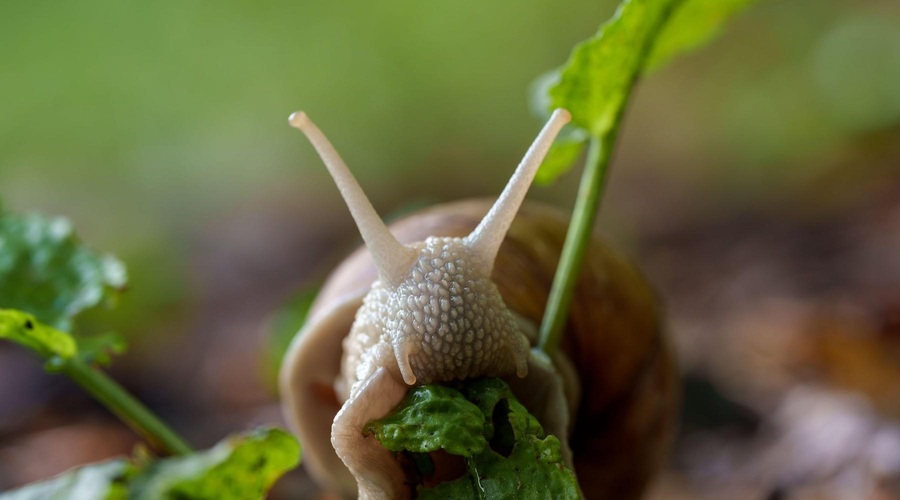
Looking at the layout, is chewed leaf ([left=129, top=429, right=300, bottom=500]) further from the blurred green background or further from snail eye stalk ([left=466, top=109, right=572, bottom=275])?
the blurred green background

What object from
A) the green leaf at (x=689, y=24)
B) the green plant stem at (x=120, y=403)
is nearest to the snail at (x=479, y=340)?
the green plant stem at (x=120, y=403)

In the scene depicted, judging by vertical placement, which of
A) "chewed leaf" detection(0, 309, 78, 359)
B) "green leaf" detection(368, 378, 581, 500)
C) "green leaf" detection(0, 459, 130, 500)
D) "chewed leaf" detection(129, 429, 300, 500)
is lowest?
"green leaf" detection(368, 378, 581, 500)

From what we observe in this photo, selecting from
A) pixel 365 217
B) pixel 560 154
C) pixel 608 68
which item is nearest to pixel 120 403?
pixel 365 217

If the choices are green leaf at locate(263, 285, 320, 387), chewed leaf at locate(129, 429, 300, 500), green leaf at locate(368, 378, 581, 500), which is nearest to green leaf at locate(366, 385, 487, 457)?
green leaf at locate(368, 378, 581, 500)

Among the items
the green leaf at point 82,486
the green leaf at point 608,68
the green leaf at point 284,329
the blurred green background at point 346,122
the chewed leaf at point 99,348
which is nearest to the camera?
the green leaf at point 82,486

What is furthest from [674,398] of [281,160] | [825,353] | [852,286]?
[281,160]

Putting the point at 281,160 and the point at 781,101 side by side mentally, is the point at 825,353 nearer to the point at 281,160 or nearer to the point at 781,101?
the point at 781,101

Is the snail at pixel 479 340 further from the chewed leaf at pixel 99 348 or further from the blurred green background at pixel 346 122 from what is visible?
the blurred green background at pixel 346 122

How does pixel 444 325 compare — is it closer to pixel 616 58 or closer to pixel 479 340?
pixel 479 340
